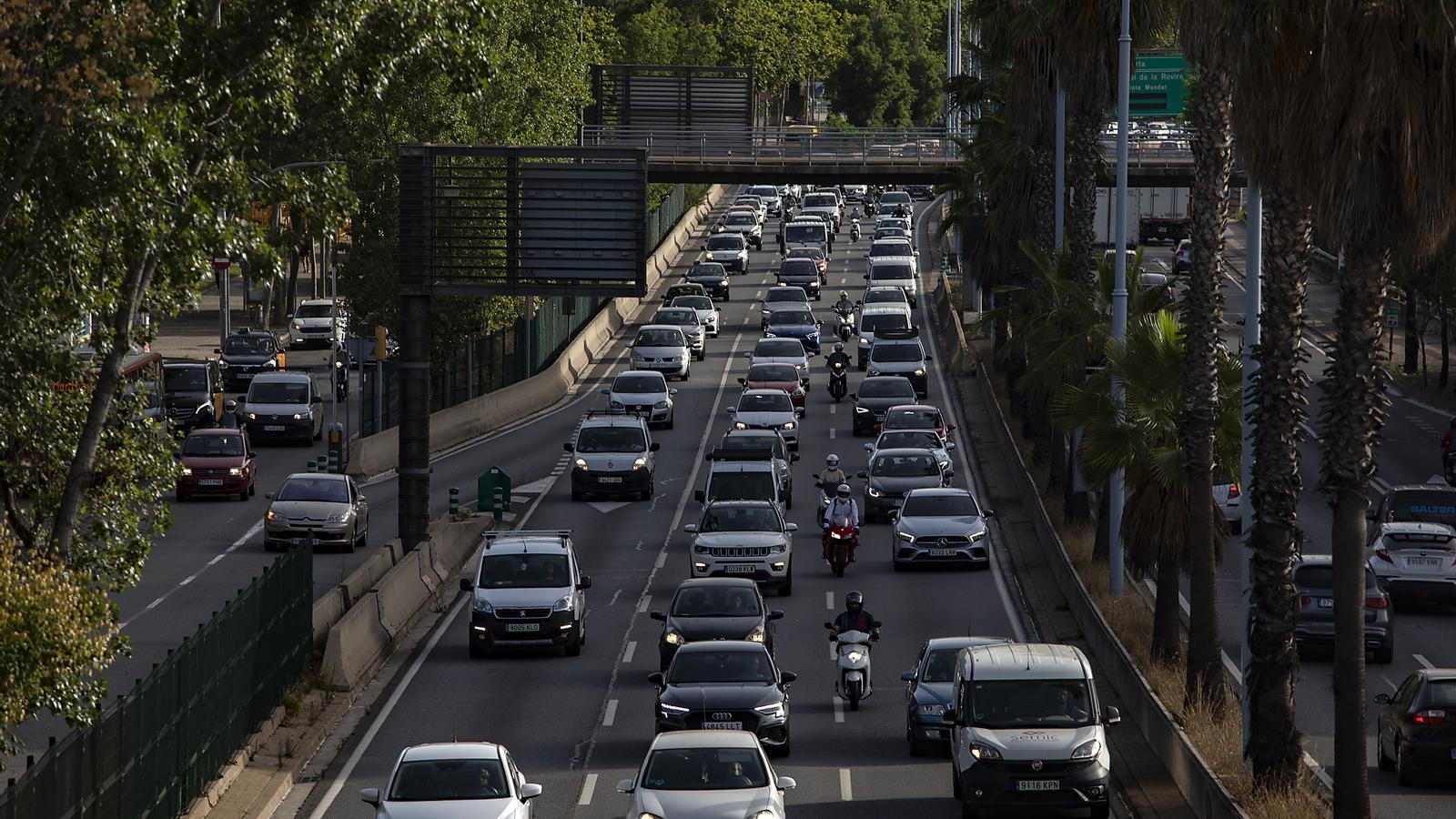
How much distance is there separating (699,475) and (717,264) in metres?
38.8

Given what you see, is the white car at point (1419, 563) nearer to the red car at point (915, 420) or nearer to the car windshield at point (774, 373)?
the red car at point (915, 420)

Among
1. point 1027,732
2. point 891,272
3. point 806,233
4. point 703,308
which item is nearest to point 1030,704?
point 1027,732

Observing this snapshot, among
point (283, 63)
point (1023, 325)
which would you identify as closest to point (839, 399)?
point (1023, 325)

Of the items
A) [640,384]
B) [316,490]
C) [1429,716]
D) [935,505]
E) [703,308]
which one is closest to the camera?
[1429,716]

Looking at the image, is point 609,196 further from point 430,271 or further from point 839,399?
point 839,399

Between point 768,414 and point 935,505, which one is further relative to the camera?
point 768,414

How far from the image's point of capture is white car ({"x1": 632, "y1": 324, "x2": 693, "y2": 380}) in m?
65.0

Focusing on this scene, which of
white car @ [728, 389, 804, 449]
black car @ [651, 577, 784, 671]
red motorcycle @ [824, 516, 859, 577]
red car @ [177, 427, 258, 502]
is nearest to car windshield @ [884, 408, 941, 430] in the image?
white car @ [728, 389, 804, 449]

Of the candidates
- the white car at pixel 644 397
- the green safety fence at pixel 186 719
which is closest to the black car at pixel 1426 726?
the green safety fence at pixel 186 719

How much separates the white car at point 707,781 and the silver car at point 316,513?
65.2 ft

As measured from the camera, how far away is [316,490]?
1567 inches

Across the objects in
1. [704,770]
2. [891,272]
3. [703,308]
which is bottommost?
[704,770]

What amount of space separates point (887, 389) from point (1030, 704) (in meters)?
33.8

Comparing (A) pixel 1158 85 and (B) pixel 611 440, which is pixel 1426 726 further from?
(A) pixel 1158 85
